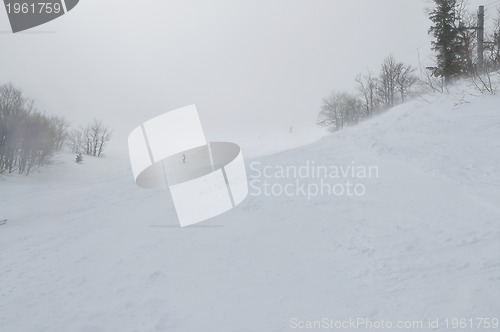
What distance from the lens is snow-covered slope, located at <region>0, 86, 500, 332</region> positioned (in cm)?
429

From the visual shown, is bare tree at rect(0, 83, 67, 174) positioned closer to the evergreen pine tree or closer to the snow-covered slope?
the snow-covered slope

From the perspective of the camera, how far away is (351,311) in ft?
→ 13.5

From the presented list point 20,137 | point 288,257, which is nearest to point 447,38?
point 288,257

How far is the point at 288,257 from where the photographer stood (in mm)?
5855

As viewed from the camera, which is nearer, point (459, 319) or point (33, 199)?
point (459, 319)

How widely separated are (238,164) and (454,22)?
23.1 metres

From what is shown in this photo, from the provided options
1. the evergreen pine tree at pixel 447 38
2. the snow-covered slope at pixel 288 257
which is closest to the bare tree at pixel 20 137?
the snow-covered slope at pixel 288 257

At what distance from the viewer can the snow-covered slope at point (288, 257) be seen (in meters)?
4.29

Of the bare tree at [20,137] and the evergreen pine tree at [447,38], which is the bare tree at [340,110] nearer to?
the evergreen pine tree at [447,38]

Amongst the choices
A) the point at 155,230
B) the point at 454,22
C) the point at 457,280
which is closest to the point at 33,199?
the point at 155,230

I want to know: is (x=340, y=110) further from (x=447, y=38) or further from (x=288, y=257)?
(x=288, y=257)

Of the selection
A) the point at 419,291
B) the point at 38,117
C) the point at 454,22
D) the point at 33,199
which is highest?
the point at 454,22

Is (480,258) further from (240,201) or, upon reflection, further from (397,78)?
(397,78)

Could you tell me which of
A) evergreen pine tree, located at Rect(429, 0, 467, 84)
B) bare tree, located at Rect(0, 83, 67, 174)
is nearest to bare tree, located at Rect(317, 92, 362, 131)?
evergreen pine tree, located at Rect(429, 0, 467, 84)
